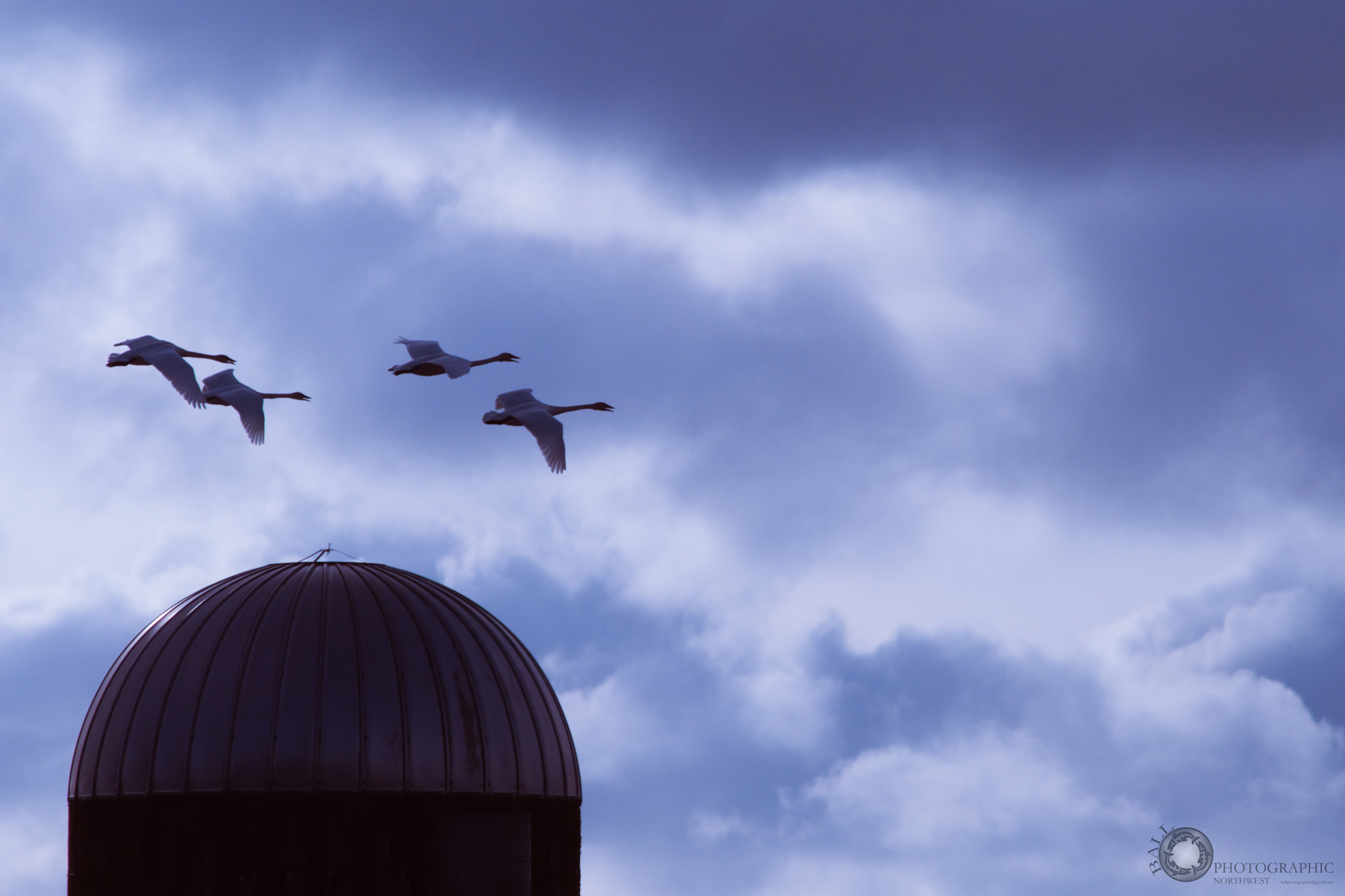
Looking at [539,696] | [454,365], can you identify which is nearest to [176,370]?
[454,365]

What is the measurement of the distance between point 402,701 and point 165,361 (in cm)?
700

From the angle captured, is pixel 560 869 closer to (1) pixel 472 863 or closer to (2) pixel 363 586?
(1) pixel 472 863

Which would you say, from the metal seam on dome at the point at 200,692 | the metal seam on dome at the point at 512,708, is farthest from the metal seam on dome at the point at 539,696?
the metal seam on dome at the point at 200,692

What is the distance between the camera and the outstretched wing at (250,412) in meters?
25.5

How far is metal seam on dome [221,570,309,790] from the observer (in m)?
24.5

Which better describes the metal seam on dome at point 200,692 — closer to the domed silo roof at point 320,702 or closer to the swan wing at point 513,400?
the domed silo roof at point 320,702

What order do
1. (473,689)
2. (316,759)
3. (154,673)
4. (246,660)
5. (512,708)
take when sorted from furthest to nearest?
(512,708) → (473,689) → (154,673) → (246,660) → (316,759)

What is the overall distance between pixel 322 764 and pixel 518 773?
3.31 metres

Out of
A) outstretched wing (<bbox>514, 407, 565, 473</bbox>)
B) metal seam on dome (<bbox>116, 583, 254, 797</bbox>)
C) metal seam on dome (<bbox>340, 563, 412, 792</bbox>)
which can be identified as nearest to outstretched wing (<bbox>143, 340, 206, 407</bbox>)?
metal seam on dome (<bbox>116, 583, 254, 797</bbox>)

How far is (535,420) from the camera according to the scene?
87.4 feet

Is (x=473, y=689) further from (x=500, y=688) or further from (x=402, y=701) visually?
(x=402, y=701)

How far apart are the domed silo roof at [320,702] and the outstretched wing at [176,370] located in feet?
11.6

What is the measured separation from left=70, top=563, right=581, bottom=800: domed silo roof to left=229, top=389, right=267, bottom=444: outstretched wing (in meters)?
2.88

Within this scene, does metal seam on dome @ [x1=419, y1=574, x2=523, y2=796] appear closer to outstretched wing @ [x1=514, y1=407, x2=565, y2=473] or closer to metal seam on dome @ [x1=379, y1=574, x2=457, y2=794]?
metal seam on dome @ [x1=379, y1=574, x2=457, y2=794]
